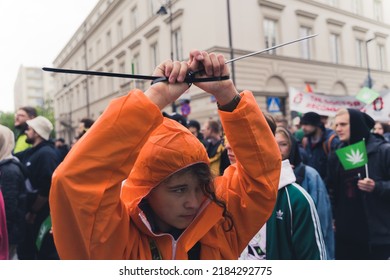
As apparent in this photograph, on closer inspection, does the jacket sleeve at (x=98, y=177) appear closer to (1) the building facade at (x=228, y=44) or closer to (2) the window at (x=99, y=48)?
(1) the building facade at (x=228, y=44)

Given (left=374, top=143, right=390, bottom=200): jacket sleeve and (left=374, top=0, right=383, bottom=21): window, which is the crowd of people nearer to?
(left=374, top=143, right=390, bottom=200): jacket sleeve

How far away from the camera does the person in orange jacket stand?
0.79 m

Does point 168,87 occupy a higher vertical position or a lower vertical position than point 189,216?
higher

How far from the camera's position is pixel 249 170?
100 centimetres

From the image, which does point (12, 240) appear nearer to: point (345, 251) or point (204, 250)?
point (204, 250)

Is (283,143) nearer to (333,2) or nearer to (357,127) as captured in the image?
(357,127)

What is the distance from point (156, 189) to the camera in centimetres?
101

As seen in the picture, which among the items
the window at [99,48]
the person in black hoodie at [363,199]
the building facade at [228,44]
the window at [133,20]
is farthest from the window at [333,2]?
the window at [99,48]

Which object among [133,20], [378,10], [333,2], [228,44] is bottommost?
Result: [378,10]

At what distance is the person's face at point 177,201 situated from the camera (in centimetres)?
99

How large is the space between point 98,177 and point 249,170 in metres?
0.41

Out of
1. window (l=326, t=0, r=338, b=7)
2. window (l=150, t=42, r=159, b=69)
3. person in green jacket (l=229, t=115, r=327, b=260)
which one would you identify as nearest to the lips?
person in green jacket (l=229, t=115, r=327, b=260)

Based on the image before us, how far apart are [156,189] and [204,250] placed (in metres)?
0.22

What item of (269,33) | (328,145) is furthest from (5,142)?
(269,33)
